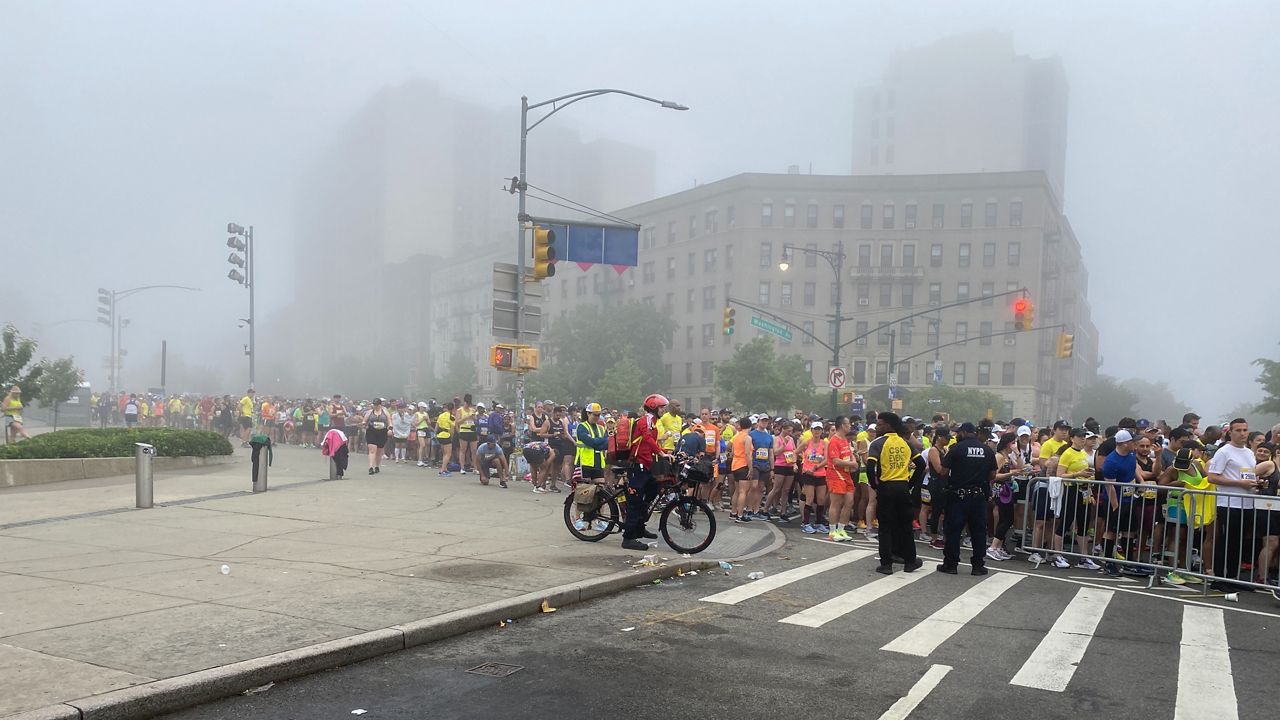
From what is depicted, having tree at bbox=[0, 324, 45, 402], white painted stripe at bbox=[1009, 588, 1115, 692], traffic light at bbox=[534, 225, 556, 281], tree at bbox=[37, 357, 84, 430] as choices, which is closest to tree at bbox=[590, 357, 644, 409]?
tree at bbox=[37, 357, 84, 430]

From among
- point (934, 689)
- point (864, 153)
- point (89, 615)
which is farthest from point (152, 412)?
point (864, 153)

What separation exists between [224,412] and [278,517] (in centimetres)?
2436

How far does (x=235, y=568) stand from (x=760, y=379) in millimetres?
48051

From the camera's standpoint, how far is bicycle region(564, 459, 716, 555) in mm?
10422

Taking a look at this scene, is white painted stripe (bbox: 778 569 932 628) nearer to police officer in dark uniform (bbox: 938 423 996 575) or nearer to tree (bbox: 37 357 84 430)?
police officer in dark uniform (bbox: 938 423 996 575)

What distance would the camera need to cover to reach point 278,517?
12172 mm

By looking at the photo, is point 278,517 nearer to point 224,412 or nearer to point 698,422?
point 698,422

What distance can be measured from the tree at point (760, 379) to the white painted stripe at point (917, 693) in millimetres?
48403

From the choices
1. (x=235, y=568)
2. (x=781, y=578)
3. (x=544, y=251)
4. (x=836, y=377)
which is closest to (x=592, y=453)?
(x=544, y=251)

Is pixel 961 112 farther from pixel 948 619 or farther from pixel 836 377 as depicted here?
pixel 948 619

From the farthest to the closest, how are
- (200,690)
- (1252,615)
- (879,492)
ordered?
(879,492), (1252,615), (200,690)

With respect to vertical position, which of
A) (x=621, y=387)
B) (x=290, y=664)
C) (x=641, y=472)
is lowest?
(x=621, y=387)

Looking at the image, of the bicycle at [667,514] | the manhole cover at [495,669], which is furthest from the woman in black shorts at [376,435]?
the manhole cover at [495,669]

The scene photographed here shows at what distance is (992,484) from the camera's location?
11883mm
